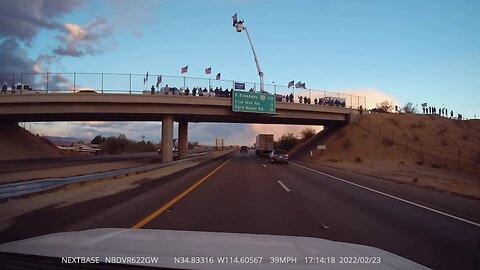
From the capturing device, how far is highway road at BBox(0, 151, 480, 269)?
7.29m

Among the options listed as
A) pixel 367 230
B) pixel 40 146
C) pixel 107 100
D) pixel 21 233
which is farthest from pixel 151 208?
pixel 40 146

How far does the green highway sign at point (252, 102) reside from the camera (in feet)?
138

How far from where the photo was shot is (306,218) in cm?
963

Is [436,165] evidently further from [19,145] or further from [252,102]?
[19,145]

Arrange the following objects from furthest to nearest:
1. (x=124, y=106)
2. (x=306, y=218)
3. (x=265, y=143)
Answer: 1. (x=265, y=143)
2. (x=124, y=106)
3. (x=306, y=218)

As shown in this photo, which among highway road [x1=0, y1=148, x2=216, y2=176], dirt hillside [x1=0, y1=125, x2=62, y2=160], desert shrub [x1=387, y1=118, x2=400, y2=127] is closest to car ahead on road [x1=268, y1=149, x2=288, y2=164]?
highway road [x1=0, y1=148, x2=216, y2=176]

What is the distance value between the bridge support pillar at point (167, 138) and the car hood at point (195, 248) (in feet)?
121

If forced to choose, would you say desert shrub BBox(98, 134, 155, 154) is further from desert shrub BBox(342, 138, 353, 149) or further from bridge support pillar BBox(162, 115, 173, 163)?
desert shrub BBox(342, 138, 353, 149)

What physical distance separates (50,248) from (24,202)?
8627mm

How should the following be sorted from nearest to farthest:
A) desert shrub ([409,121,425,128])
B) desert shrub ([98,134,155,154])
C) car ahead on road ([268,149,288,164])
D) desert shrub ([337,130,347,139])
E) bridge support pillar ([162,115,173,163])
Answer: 1. car ahead on road ([268,149,288,164])
2. bridge support pillar ([162,115,173,163])
3. desert shrub ([337,130,347,139])
4. desert shrub ([409,121,425,128])
5. desert shrub ([98,134,155,154])

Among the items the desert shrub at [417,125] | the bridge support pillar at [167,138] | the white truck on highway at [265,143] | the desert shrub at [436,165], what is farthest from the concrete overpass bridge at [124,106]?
the desert shrub at [417,125]

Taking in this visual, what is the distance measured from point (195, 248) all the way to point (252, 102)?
38499mm

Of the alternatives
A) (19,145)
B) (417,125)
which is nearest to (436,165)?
(417,125)

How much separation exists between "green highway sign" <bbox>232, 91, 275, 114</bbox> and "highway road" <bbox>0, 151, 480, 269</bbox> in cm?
2790
